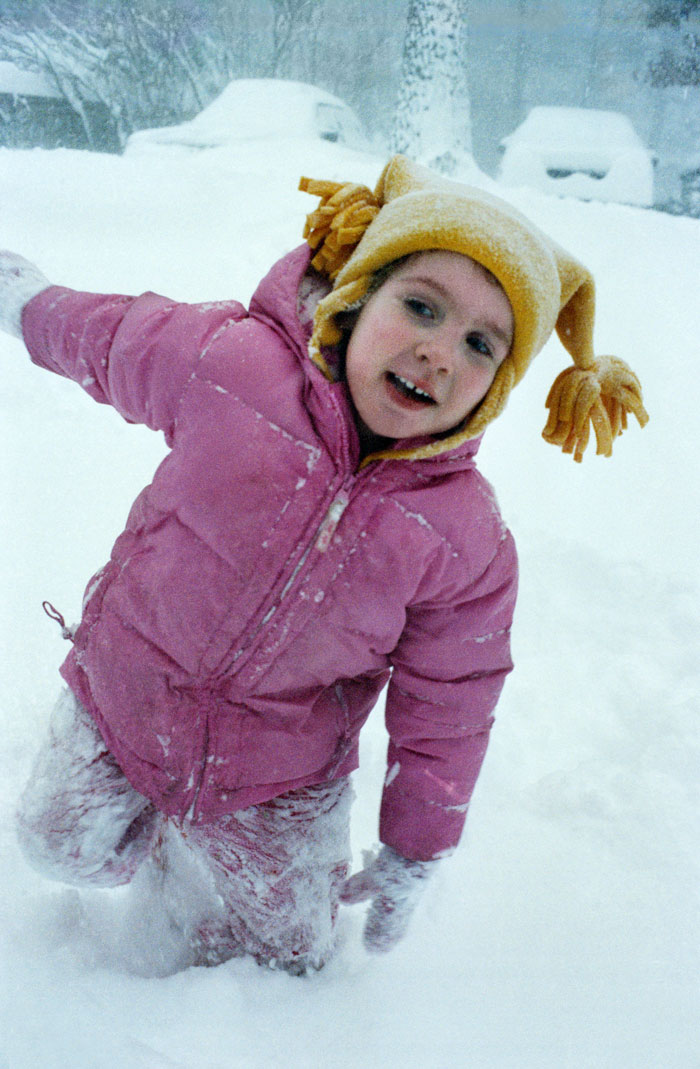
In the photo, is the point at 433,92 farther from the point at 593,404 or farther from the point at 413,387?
the point at 413,387

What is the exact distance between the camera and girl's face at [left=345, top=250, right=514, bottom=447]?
0.66 meters

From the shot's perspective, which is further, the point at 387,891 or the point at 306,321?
the point at 387,891

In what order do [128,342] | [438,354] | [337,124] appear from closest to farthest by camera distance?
[438,354] < [128,342] < [337,124]

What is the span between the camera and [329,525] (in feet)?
2.27

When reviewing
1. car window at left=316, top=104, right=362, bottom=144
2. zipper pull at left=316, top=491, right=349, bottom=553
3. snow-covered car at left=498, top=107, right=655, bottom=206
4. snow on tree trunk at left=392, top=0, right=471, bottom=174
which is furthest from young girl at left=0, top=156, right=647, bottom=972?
car window at left=316, top=104, right=362, bottom=144

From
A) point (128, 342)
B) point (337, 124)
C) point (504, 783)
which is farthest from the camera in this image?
point (337, 124)

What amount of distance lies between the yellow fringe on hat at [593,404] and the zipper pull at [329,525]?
30cm

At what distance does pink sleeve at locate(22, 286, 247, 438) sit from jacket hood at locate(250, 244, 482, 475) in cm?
5

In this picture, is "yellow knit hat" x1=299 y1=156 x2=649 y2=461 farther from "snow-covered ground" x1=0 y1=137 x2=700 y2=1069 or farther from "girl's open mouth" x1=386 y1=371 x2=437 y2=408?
"snow-covered ground" x1=0 y1=137 x2=700 y2=1069

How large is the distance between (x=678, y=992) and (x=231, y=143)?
4217 mm

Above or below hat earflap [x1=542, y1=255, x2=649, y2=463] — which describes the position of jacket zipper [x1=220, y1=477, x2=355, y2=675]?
below

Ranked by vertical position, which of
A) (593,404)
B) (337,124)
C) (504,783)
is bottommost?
(504,783)

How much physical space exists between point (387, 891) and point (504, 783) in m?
0.47

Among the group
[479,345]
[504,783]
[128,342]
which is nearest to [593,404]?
[479,345]
